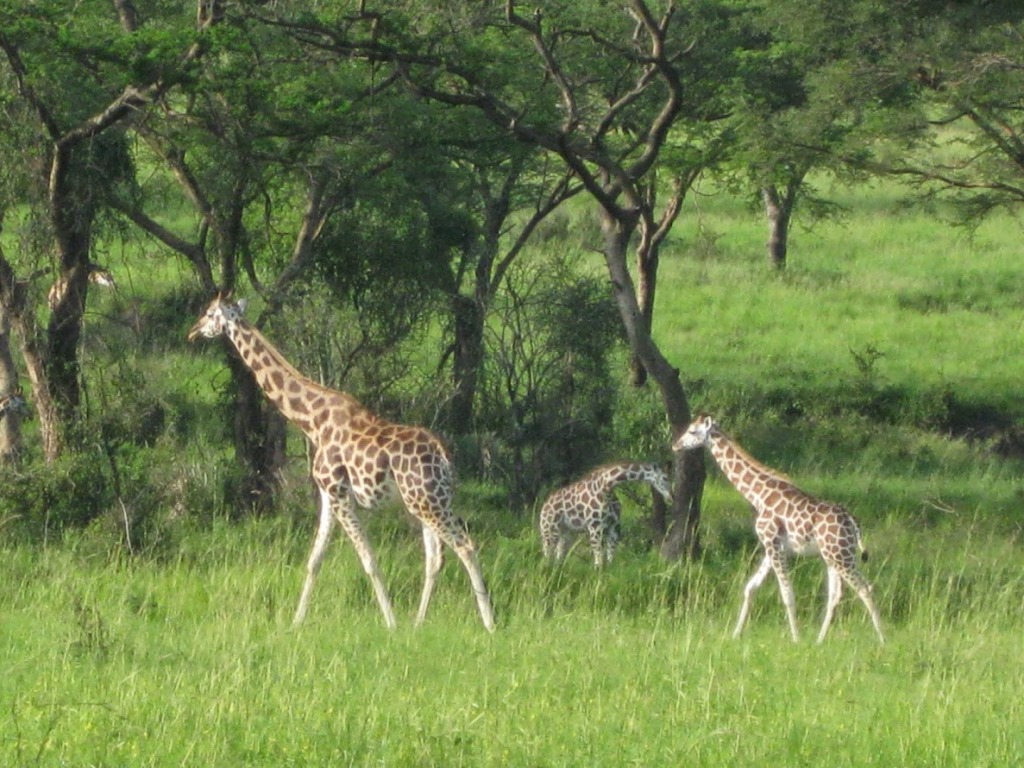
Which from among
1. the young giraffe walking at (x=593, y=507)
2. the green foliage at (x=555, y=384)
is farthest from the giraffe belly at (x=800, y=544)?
the green foliage at (x=555, y=384)

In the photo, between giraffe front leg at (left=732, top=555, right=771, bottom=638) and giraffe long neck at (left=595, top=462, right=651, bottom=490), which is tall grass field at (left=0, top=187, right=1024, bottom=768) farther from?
giraffe long neck at (left=595, top=462, right=651, bottom=490)

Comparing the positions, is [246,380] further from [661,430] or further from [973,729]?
[973,729]

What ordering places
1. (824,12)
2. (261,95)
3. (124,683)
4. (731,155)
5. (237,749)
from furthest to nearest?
(731,155) < (824,12) < (261,95) < (124,683) < (237,749)

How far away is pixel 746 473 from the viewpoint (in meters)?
13.0

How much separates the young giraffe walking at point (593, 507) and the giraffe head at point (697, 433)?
1.05m

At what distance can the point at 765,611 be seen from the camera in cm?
1266

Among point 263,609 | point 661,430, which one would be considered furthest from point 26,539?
point 661,430

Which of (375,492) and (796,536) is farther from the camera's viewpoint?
(796,536)

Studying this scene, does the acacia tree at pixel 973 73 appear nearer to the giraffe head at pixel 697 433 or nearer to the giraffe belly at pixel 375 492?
the giraffe head at pixel 697 433

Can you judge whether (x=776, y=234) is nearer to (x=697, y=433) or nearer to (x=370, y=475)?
(x=697, y=433)

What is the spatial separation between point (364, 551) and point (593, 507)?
362cm

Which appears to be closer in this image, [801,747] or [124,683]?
[801,747]

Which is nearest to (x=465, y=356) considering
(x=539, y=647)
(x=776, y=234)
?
(x=539, y=647)

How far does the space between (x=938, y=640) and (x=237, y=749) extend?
524 cm
